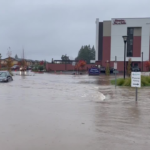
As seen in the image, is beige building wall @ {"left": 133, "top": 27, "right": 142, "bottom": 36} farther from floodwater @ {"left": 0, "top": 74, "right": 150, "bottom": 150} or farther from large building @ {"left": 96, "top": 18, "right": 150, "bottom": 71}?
floodwater @ {"left": 0, "top": 74, "right": 150, "bottom": 150}

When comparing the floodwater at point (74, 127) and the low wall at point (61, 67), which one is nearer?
the floodwater at point (74, 127)

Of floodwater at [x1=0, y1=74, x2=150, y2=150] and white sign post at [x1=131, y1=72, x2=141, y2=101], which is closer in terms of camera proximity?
floodwater at [x1=0, y1=74, x2=150, y2=150]

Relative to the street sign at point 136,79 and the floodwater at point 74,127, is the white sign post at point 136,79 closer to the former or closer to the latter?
the street sign at point 136,79

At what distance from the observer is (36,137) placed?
23.4 feet

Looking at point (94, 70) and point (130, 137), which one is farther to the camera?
point (94, 70)

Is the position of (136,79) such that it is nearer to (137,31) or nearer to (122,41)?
(122,41)

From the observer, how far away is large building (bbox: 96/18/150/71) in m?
70.4

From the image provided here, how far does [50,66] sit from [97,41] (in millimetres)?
15217

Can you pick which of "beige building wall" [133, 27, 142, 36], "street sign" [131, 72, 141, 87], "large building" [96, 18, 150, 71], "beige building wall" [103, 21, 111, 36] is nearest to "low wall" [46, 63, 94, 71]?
"large building" [96, 18, 150, 71]

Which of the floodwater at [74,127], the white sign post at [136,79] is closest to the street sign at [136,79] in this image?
the white sign post at [136,79]

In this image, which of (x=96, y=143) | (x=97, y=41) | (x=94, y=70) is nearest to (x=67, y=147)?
(x=96, y=143)

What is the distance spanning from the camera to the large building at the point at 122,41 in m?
70.4

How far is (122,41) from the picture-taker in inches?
2798

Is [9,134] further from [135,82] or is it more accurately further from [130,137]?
[135,82]
